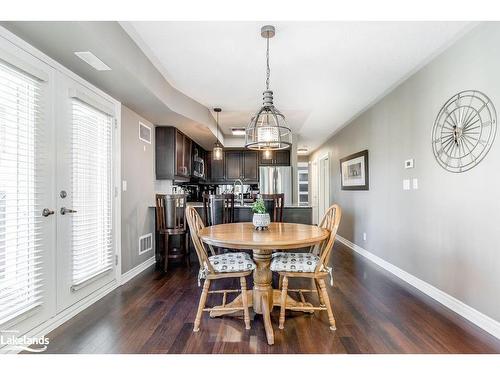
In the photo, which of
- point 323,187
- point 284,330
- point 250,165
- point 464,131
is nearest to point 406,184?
point 464,131

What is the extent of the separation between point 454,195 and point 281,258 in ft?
5.51

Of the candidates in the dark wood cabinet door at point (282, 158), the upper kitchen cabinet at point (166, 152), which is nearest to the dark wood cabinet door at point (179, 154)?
the upper kitchen cabinet at point (166, 152)

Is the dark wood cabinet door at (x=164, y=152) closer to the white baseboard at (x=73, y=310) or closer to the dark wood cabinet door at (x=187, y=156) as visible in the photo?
the dark wood cabinet door at (x=187, y=156)

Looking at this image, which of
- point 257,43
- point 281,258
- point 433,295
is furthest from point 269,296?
point 257,43

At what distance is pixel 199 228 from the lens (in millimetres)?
2582

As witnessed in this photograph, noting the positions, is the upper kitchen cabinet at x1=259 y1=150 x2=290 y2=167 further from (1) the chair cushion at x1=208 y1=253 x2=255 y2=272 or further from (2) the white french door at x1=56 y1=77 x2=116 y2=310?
(1) the chair cushion at x1=208 y1=253 x2=255 y2=272

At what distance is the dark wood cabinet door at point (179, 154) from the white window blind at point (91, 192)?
1.48 m

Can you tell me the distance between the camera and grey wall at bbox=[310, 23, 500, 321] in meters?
2.17

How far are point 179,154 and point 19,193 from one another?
2.84m

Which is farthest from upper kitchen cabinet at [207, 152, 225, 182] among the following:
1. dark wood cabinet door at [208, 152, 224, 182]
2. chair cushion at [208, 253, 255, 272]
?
chair cushion at [208, 253, 255, 272]

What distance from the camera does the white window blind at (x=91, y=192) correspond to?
2.54 metres

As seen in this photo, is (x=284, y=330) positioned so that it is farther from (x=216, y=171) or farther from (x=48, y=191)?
(x=216, y=171)

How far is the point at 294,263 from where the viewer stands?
2238 millimetres
